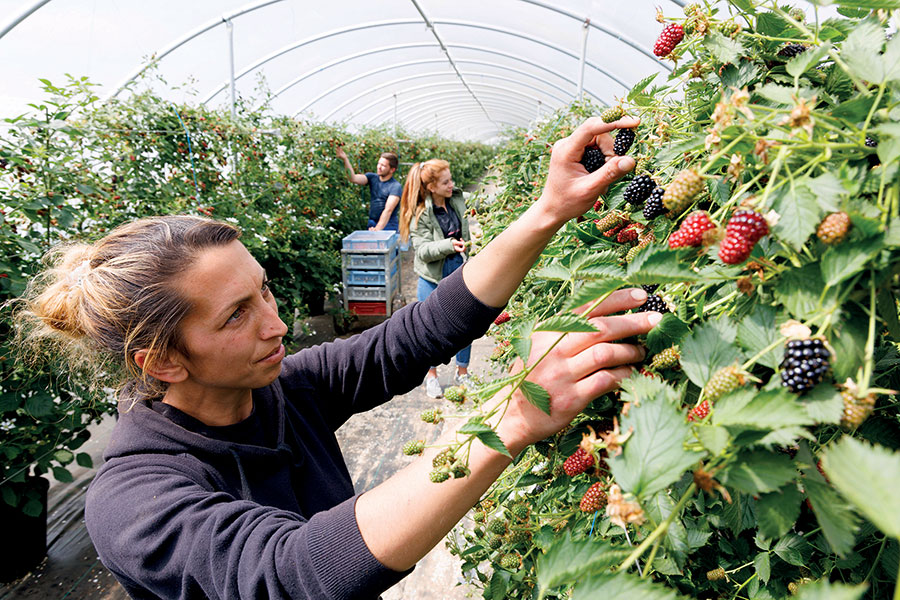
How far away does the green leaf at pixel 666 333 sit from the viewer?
638 millimetres

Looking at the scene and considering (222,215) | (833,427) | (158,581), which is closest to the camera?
(833,427)

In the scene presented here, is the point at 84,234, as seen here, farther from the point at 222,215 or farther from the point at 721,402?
the point at 721,402

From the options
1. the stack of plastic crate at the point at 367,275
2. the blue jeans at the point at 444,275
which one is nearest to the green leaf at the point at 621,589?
the blue jeans at the point at 444,275

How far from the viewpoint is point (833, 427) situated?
661 millimetres

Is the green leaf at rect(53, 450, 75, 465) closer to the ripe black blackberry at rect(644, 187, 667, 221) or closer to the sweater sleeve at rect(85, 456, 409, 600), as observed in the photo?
the sweater sleeve at rect(85, 456, 409, 600)

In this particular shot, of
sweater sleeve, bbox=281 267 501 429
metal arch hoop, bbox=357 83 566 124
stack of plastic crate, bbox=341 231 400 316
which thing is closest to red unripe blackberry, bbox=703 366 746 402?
sweater sleeve, bbox=281 267 501 429

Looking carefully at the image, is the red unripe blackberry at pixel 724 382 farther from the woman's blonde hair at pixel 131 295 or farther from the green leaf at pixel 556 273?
the woman's blonde hair at pixel 131 295

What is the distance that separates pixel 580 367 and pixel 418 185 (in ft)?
12.7

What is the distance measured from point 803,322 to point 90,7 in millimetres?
6154

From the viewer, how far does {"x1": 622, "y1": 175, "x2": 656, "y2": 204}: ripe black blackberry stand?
776 mm

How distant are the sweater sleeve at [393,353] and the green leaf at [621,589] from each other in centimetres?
83

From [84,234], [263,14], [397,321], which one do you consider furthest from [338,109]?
[397,321]

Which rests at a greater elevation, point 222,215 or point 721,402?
point 222,215

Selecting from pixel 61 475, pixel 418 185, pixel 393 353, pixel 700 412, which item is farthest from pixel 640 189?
pixel 418 185
